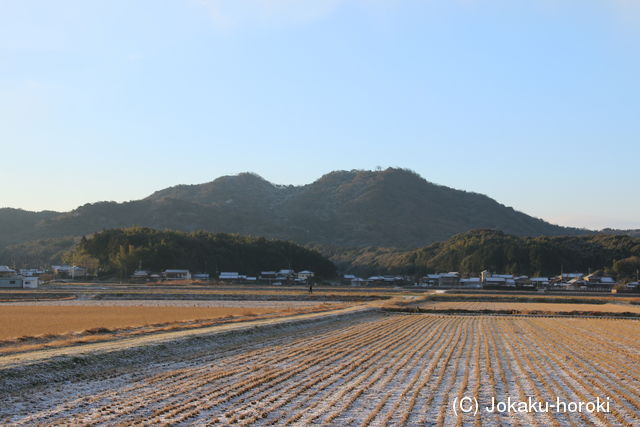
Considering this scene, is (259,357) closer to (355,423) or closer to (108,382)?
(108,382)

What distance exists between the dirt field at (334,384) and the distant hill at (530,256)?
111046mm

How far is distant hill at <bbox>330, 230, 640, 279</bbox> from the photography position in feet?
430

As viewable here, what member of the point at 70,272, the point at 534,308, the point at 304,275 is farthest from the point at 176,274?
the point at 534,308

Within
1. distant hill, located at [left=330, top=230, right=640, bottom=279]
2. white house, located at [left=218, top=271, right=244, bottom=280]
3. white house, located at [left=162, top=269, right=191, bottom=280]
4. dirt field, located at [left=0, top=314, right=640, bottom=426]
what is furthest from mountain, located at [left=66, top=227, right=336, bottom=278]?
dirt field, located at [left=0, top=314, right=640, bottom=426]

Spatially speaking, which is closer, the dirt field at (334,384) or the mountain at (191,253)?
the dirt field at (334,384)

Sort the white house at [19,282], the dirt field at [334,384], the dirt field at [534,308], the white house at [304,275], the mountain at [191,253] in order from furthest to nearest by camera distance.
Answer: the white house at [304,275], the mountain at [191,253], the white house at [19,282], the dirt field at [534,308], the dirt field at [334,384]

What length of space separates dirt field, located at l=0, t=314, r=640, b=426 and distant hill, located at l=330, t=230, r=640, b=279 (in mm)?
111046

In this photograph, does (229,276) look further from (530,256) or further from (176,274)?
(530,256)

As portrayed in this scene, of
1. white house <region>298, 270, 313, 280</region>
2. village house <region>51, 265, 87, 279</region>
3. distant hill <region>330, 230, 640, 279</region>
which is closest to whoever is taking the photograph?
village house <region>51, 265, 87, 279</region>

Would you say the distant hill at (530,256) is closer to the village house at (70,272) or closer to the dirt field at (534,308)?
the dirt field at (534,308)

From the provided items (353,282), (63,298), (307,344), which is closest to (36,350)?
(307,344)

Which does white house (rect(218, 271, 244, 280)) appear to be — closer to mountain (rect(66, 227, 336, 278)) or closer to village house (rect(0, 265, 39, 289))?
mountain (rect(66, 227, 336, 278))

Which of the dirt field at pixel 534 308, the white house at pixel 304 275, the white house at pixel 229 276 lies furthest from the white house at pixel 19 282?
the dirt field at pixel 534 308

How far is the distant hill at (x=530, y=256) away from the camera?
13112 centimetres
